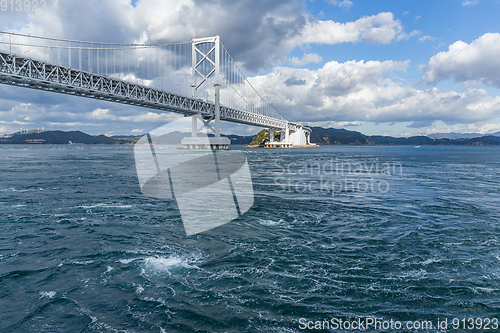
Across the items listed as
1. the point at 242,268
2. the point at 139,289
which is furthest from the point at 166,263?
the point at 242,268

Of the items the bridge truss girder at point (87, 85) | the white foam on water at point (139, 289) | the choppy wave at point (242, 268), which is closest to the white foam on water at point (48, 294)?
Answer: the choppy wave at point (242, 268)

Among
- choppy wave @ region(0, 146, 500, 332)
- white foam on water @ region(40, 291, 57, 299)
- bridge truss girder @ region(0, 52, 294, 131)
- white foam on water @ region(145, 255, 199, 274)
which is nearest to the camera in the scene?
choppy wave @ region(0, 146, 500, 332)

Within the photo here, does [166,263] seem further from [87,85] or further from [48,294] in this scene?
[87,85]

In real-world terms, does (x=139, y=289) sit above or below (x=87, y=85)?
below

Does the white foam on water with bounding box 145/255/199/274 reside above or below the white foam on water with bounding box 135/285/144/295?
above

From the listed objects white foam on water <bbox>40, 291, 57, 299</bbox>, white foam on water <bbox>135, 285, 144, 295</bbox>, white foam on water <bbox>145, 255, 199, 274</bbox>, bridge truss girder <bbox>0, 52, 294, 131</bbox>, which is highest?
bridge truss girder <bbox>0, 52, 294, 131</bbox>

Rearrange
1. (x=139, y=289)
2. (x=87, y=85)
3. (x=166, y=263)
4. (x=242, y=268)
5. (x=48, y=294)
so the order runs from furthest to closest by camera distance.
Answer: (x=87, y=85) < (x=166, y=263) < (x=242, y=268) < (x=139, y=289) < (x=48, y=294)

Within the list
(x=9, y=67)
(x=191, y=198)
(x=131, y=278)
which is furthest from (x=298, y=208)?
(x=9, y=67)

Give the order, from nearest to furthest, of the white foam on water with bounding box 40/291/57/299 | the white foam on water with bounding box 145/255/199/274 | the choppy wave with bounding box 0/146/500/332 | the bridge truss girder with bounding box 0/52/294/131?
the choppy wave with bounding box 0/146/500/332
the white foam on water with bounding box 40/291/57/299
the white foam on water with bounding box 145/255/199/274
the bridge truss girder with bounding box 0/52/294/131

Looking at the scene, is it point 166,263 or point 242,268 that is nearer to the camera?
point 242,268

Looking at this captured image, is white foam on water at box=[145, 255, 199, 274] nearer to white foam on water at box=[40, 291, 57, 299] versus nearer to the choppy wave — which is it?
the choppy wave

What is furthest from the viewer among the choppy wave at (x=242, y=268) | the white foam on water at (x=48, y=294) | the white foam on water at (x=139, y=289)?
the white foam on water at (x=139, y=289)

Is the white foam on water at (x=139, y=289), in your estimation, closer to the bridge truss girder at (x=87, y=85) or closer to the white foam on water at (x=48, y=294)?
the white foam on water at (x=48, y=294)

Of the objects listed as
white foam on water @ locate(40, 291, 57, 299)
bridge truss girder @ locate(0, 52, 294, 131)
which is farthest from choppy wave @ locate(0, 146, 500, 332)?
bridge truss girder @ locate(0, 52, 294, 131)
